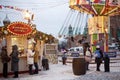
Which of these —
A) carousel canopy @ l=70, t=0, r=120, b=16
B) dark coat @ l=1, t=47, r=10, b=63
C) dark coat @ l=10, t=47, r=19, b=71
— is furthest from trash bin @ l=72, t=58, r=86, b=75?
carousel canopy @ l=70, t=0, r=120, b=16

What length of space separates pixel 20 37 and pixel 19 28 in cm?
82

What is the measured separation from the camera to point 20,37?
2538 cm

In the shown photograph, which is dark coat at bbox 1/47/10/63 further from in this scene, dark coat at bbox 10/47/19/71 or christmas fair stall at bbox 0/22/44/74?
christmas fair stall at bbox 0/22/44/74

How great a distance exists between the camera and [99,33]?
52375 millimetres

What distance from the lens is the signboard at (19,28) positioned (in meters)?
24.3

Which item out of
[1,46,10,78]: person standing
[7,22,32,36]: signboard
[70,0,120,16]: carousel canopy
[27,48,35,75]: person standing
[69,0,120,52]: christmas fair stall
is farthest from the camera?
[69,0,120,52]: christmas fair stall

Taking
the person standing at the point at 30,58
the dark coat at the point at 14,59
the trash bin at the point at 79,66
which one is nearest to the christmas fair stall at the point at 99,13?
the person standing at the point at 30,58

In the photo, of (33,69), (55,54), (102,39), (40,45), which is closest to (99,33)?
(102,39)

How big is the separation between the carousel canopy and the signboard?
22462mm

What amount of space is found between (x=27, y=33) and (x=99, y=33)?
2830cm

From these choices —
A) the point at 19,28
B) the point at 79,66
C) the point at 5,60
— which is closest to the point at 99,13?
the point at 19,28

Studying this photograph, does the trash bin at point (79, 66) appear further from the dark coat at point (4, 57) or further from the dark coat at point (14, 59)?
the dark coat at point (4, 57)

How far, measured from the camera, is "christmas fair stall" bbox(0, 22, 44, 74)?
79.4 ft

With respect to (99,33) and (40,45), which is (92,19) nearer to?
(99,33)
